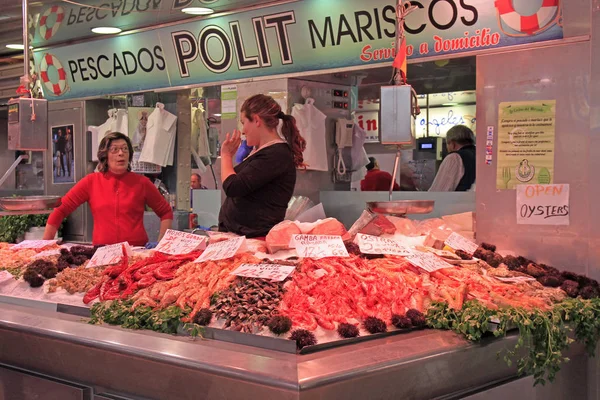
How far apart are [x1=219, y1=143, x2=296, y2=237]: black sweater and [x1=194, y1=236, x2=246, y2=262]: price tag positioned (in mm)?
1044

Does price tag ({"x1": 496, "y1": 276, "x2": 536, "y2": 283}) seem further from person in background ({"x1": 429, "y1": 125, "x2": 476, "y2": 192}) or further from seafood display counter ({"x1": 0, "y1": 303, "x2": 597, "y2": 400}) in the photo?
person in background ({"x1": 429, "y1": 125, "x2": 476, "y2": 192})

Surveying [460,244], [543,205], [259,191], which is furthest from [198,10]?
[543,205]

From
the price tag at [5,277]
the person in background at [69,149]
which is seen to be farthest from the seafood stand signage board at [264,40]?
the price tag at [5,277]

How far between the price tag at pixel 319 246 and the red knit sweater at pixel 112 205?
239 centimetres

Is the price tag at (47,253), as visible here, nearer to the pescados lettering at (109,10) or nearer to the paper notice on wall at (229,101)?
the paper notice on wall at (229,101)

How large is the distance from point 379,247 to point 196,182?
14.6ft

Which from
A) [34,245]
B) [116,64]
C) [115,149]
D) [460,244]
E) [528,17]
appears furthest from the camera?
[116,64]

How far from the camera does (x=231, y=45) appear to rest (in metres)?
6.47

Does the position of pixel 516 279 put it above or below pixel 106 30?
below

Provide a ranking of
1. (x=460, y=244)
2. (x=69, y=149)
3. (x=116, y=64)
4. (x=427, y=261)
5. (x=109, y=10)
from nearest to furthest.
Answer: (x=427, y=261), (x=460, y=244), (x=109, y=10), (x=116, y=64), (x=69, y=149)

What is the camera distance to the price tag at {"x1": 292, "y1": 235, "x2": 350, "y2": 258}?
3.37 meters

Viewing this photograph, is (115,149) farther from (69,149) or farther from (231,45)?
(69,149)

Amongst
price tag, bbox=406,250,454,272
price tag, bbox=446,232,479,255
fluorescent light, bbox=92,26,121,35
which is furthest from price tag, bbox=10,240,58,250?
fluorescent light, bbox=92,26,121,35

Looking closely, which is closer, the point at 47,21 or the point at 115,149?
the point at 115,149
